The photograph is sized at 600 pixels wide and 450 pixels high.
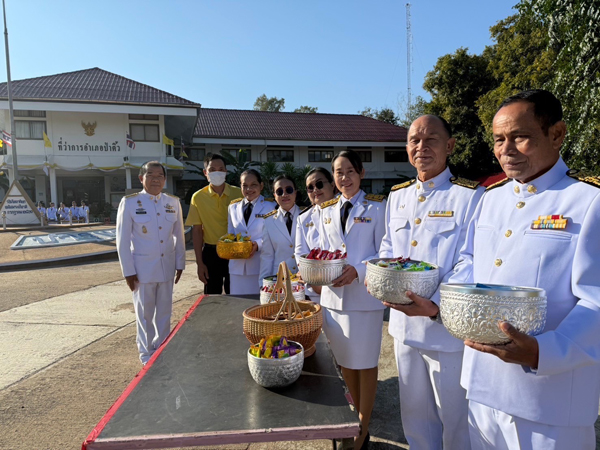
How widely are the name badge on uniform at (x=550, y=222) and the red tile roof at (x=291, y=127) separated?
80.4 feet

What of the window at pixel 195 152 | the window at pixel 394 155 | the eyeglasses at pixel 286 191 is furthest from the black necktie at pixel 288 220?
the window at pixel 394 155

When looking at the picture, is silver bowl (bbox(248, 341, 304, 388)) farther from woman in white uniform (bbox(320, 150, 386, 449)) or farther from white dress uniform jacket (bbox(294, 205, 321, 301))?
white dress uniform jacket (bbox(294, 205, 321, 301))

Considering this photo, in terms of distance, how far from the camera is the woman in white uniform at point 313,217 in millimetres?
3023

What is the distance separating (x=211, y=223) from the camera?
450 centimetres

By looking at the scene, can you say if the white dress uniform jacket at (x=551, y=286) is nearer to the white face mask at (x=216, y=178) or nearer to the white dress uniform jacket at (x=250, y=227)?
the white dress uniform jacket at (x=250, y=227)

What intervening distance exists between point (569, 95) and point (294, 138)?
21.9 m

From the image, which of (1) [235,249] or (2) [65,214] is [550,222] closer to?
→ (1) [235,249]

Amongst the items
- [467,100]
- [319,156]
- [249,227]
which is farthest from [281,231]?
[319,156]

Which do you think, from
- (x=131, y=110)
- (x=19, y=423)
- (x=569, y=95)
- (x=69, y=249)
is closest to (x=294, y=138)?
(x=131, y=110)

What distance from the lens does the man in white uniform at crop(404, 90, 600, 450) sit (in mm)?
1167

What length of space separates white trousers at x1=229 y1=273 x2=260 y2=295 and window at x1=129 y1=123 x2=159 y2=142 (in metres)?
20.1

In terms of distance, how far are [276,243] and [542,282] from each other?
8.67 ft

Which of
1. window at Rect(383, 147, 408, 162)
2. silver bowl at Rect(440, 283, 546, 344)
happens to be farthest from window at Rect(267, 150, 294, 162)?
silver bowl at Rect(440, 283, 546, 344)

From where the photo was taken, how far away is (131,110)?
20609 millimetres
